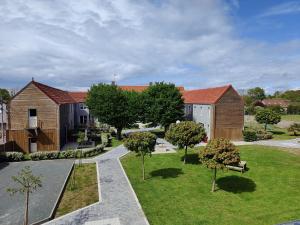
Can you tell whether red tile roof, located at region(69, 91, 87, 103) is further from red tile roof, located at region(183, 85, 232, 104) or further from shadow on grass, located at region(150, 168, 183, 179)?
shadow on grass, located at region(150, 168, 183, 179)

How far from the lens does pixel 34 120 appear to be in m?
33.9

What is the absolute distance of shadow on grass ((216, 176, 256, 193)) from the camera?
841 inches

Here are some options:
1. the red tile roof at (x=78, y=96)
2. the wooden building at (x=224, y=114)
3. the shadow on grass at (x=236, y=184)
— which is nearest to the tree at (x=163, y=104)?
the wooden building at (x=224, y=114)

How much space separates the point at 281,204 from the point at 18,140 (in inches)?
1189

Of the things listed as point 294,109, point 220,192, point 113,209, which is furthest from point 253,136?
Result: point 294,109

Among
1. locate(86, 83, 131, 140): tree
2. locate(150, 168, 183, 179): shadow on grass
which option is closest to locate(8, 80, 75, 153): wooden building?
locate(86, 83, 131, 140): tree

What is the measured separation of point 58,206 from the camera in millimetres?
17812

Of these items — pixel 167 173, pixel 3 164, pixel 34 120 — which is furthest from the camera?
pixel 34 120

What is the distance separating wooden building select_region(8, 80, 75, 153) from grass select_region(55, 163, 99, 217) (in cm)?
1004

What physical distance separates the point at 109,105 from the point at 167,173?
64.1ft

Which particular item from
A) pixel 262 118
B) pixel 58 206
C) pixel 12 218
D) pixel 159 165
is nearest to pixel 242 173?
pixel 159 165

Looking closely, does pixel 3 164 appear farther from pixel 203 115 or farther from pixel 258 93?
pixel 258 93

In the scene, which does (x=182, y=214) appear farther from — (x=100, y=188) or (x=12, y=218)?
(x=12, y=218)

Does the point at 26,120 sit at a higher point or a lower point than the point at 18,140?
higher
